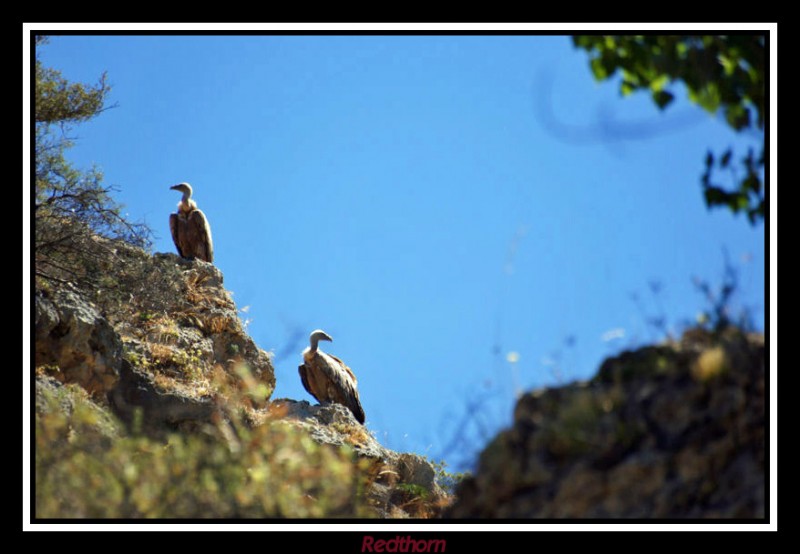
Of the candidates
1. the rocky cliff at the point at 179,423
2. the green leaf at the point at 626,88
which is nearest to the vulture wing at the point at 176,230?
the rocky cliff at the point at 179,423

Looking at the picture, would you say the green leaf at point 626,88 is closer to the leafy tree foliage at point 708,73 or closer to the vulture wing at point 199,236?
the leafy tree foliage at point 708,73

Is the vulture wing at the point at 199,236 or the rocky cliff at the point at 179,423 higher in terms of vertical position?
the vulture wing at the point at 199,236

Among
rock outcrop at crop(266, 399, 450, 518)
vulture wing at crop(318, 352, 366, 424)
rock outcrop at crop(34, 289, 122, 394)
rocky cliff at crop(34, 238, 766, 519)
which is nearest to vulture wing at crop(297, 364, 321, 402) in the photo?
vulture wing at crop(318, 352, 366, 424)

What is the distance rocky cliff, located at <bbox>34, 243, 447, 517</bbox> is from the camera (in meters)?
A: 7.14

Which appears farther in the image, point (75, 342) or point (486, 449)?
point (75, 342)

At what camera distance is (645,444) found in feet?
19.7

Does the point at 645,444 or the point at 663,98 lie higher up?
the point at 663,98

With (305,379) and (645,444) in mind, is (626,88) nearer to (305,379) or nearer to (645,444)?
(645,444)

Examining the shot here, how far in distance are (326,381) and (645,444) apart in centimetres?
1080

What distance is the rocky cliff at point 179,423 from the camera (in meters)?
7.14

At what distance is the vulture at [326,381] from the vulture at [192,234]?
2.94 m

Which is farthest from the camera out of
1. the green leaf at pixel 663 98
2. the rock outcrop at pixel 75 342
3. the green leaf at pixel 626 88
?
the rock outcrop at pixel 75 342

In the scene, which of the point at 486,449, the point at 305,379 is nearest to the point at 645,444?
the point at 486,449
